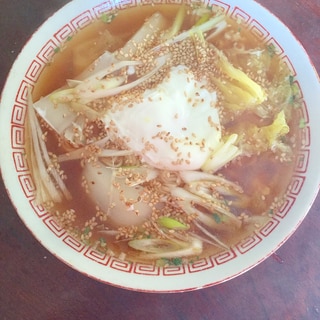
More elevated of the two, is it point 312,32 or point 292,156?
point 312,32

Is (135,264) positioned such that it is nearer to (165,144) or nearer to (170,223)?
(170,223)

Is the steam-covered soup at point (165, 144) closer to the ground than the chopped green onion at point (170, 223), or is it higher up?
higher up

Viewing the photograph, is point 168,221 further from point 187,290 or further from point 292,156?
point 292,156

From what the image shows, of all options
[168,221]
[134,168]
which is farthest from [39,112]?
[168,221]

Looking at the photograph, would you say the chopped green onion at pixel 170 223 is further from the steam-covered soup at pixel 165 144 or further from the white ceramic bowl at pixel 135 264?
the white ceramic bowl at pixel 135 264

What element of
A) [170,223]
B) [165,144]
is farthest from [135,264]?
[165,144]

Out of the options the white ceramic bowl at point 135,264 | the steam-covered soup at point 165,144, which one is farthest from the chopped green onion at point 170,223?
the white ceramic bowl at point 135,264
